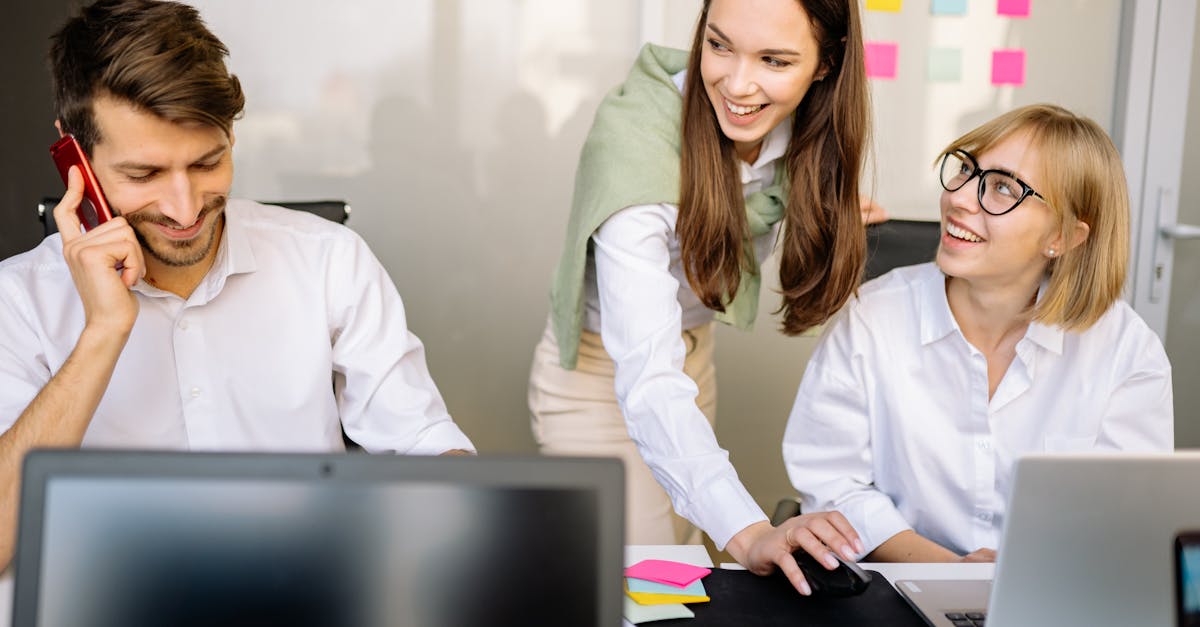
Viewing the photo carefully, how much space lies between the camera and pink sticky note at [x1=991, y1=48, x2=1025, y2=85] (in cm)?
286

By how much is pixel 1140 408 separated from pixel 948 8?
61.3 inches

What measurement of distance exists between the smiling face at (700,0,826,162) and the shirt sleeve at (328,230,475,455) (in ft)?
2.00

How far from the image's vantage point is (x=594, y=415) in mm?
1950

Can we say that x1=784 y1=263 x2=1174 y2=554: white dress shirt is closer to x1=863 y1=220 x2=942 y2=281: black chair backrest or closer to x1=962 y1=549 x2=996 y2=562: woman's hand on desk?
x1=962 y1=549 x2=996 y2=562: woman's hand on desk

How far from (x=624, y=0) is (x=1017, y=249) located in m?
1.45

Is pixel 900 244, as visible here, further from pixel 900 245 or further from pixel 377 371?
pixel 377 371

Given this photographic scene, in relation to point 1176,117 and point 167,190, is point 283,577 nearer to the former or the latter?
point 167,190

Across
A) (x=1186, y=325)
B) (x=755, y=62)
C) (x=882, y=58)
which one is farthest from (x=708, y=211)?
(x=1186, y=325)

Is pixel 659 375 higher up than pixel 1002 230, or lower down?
lower down

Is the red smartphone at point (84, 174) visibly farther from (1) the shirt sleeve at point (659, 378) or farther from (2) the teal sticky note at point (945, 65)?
(2) the teal sticky note at point (945, 65)

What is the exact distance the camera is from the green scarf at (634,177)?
1.56 metres

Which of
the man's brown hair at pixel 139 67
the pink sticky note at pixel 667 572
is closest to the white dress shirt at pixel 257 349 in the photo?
the man's brown hair at pixel 139 67

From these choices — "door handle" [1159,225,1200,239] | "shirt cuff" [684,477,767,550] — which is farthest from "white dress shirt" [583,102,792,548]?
"door handle" [1159,225,1200,239]

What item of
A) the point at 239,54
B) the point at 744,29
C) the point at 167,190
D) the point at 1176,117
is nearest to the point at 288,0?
the point at 239,54
